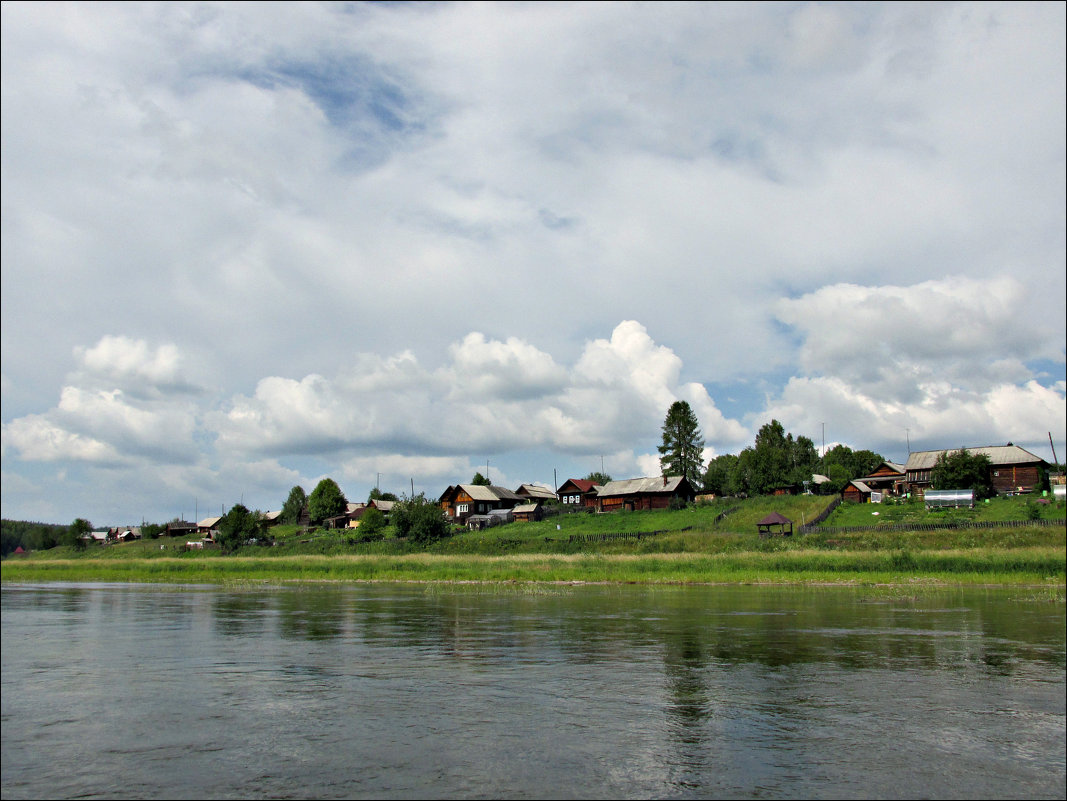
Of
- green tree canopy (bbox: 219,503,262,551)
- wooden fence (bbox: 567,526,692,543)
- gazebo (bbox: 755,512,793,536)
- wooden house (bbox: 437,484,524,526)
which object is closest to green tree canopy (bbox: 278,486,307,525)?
wooden house (bbox: 437,484,524,526)

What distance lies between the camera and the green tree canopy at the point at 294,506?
182250 mm

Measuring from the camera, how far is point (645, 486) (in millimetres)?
125250

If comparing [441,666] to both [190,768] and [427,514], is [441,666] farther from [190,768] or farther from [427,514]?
[427,514]

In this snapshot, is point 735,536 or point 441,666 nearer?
point 441,666

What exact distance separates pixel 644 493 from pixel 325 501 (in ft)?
251

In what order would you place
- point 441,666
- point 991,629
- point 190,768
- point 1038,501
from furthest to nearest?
point 1038,501 → point 991,629 → point 441,666 → point 190,768

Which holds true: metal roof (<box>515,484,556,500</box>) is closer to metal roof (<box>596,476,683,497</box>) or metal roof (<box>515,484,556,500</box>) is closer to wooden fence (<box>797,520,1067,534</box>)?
metal roof (<box>596,476,683,497</box>)

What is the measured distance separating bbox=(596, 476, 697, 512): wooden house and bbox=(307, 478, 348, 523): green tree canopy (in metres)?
65.5

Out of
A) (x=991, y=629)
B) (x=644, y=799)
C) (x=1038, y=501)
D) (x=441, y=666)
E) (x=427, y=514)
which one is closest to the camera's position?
(x=644, y=799)

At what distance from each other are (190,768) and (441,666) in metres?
10.4

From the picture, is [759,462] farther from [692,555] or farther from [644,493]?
[692,555]

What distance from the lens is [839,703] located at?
56.6ft

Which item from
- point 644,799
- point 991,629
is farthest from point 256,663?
point 991,629

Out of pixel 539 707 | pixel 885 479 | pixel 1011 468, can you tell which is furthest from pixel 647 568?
pixel 885 479
